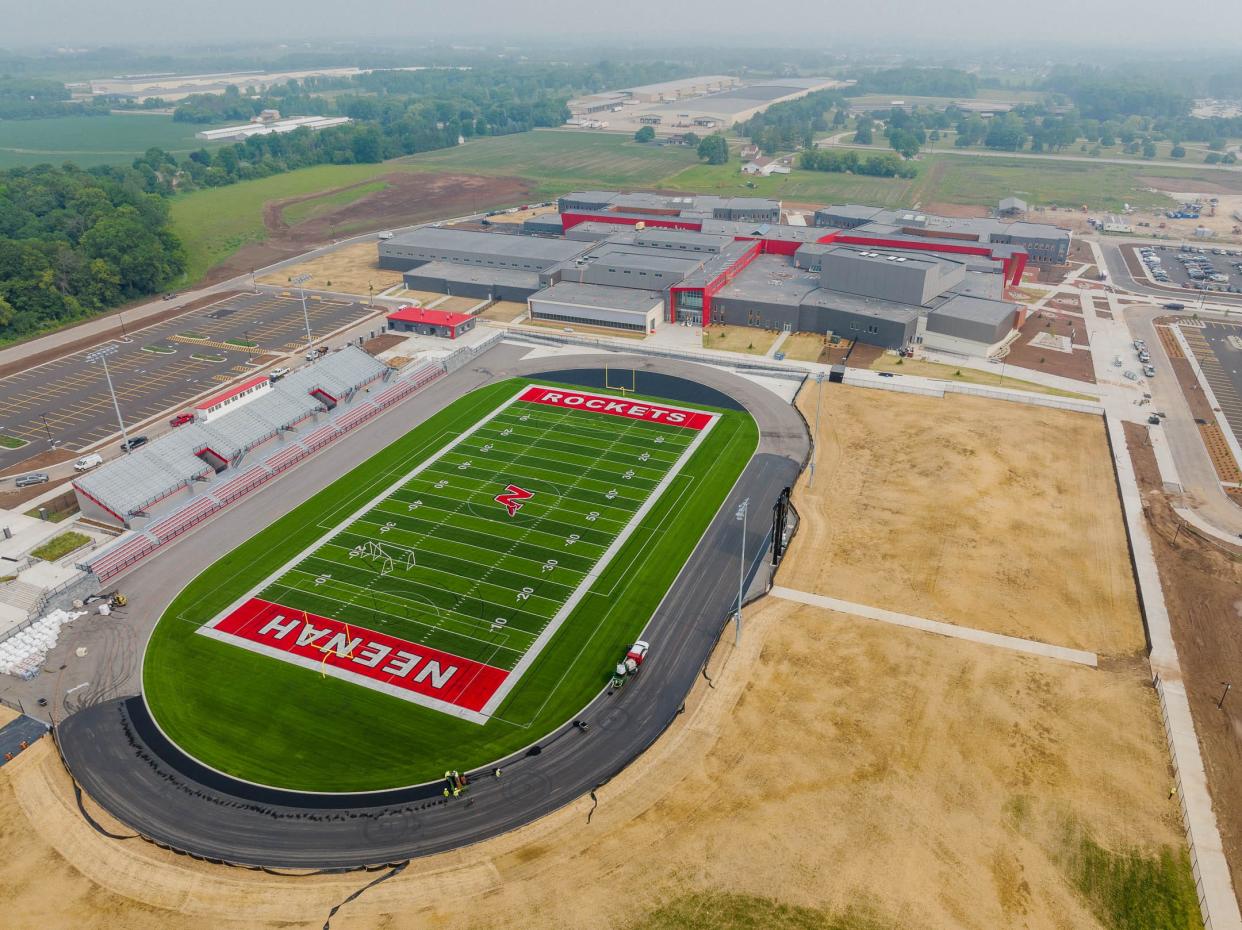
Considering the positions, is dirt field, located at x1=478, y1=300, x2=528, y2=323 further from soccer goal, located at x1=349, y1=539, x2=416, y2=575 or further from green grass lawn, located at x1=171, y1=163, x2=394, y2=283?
soccer goal, located at x1=349, y1=539, x2=416, y2=575

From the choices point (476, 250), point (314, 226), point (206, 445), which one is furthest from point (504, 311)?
point (314, 226)

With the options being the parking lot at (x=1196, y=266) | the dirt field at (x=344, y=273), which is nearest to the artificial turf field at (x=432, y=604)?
the dirt field at (x=344, y=273)

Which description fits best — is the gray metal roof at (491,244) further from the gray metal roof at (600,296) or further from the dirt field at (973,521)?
the dirt field at (973,521)

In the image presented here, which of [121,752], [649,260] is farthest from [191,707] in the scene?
[649,260]

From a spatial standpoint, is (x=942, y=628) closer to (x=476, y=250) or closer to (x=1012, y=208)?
(x=476, y=250)

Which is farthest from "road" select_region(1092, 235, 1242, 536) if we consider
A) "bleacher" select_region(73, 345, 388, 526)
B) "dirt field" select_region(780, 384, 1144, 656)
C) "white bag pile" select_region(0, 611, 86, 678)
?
"white bag pile" select_region(0, 611, 86, 678)
